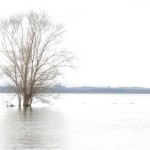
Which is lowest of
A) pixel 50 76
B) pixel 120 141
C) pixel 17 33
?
pixel 120 141

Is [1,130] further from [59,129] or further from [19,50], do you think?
[19,50]

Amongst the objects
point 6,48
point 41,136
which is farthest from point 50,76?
point 41,136

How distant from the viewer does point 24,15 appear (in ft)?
174

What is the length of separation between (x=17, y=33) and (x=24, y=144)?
34743 mm

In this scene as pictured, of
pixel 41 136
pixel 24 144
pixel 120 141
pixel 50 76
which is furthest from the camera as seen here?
pixel 50 76

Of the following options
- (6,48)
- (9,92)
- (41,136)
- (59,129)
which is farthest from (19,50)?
(41,136)

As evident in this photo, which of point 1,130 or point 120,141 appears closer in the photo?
point 120,141

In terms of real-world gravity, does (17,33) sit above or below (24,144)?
above

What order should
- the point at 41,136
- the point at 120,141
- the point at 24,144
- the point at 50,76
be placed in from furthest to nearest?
the point at 50,76 → the point at 41,136 → the point at 120,141 → the point at 24,144

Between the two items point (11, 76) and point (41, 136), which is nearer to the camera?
point (41, 136)

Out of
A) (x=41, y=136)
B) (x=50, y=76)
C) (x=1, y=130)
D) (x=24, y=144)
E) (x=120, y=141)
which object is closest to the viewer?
(x=24, y=144)

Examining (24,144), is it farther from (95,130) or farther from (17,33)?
(17,33)

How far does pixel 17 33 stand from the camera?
174ft

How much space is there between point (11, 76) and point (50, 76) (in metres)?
4.28
